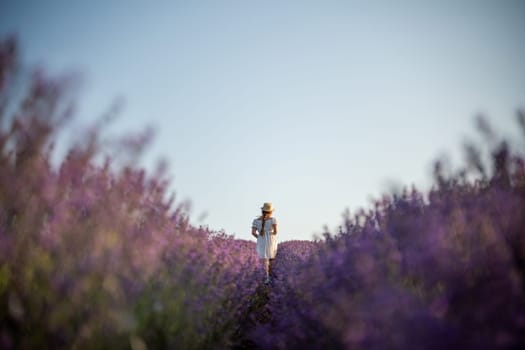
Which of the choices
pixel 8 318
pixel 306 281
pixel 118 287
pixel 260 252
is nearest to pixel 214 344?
pixel 306 281

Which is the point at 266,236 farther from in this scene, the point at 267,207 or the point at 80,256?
the point at 80,256

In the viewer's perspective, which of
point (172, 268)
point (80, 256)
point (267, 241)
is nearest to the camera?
point (80, 256)

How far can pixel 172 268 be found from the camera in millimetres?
3010

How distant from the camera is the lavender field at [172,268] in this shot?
5.83ft

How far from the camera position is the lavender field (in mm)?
1777

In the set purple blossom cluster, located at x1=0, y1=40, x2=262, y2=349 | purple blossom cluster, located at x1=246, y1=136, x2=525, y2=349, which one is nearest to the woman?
purple blossom cluster, located at x1=246, y1=136, x2=525, y2=349

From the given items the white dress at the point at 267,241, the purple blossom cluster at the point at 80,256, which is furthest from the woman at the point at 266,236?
the purple blossom cluster at the point at 80,256

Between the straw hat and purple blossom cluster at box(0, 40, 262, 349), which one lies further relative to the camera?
the straw hat

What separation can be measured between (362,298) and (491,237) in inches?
33.9

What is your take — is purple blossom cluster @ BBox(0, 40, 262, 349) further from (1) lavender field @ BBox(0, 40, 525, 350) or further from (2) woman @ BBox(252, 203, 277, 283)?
(2) woman @ BBox(252, 203, 277, 283)

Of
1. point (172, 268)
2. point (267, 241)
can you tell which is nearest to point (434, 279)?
point (172, 268)

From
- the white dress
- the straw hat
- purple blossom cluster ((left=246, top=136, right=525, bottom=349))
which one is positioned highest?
the straw hat

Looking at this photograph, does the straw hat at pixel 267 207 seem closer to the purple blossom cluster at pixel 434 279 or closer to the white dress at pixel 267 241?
the white dress at pixel 267 241

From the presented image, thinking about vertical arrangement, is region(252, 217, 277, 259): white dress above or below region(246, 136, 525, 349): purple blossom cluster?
above
